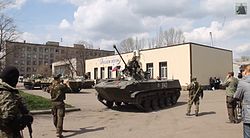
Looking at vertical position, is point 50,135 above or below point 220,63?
below

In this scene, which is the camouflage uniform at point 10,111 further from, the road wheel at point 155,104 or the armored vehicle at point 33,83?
the armored vehicle at point 33,83

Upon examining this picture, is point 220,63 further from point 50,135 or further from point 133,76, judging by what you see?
point 50,135

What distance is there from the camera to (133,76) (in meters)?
19.1

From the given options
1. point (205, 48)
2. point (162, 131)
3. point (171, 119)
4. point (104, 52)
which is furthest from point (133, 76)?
point (104, 52)

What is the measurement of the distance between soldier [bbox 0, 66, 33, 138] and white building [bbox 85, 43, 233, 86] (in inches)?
1324

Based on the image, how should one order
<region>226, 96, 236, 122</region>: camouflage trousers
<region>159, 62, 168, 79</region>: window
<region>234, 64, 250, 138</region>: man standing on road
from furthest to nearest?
<region>159, 62, 168, 79</region>: window → <region>226, 96, 236, 122</region>: camouflage trousers → <region>234, 64, 250, 138</region>: man standing on road

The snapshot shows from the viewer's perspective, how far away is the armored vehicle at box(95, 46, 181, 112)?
17045 millimetres

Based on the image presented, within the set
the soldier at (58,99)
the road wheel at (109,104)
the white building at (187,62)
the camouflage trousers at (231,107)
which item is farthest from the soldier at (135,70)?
the white building at (187,62)

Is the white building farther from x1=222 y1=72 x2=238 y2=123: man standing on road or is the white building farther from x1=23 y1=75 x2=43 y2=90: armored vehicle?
x1=222 y1=72 x2=238 y2=123: man standing on road

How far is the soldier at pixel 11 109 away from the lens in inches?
182

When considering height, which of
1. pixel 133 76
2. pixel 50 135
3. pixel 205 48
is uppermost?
pixel 205 48

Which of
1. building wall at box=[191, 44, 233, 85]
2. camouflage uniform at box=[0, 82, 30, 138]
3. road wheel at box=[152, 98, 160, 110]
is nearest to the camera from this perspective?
camouflage uniform at box=[0, 82, 30, 138]

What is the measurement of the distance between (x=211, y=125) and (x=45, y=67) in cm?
8583

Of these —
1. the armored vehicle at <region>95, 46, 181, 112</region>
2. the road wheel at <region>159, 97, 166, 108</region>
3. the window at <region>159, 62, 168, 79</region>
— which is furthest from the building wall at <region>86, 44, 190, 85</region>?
the road wheel at <region>159, 97, 166, 108</region>
